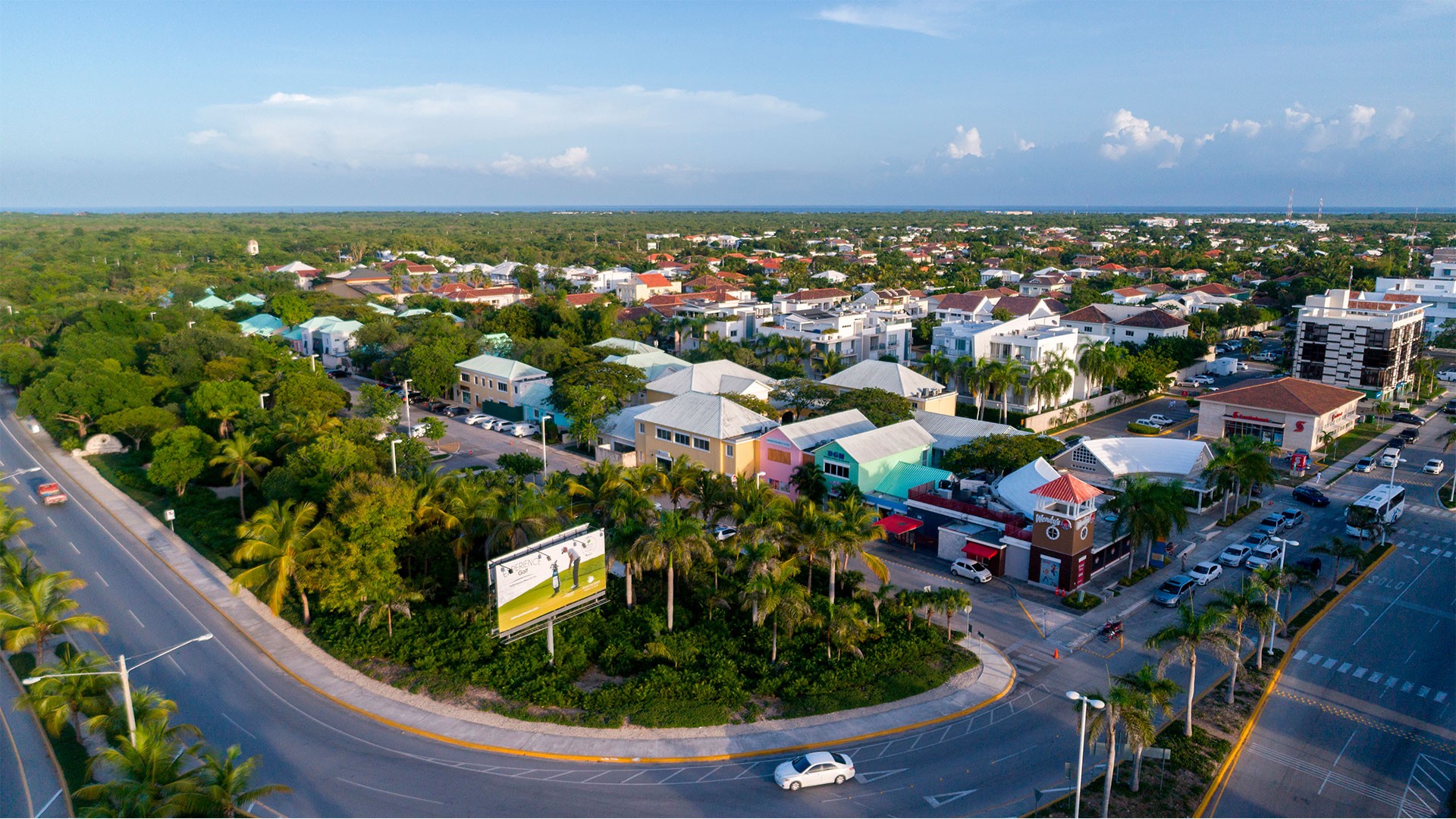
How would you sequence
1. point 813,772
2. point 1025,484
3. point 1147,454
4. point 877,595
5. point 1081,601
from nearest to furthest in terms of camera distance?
point 813,772 → point 877,595 → point 1081,601 → point 1025,484 → point 1147,454

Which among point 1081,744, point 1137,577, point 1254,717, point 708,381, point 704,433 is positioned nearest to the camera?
point 1081,744

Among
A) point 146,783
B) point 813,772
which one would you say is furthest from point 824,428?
point 146,783

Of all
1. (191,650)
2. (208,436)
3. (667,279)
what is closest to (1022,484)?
(191,650)

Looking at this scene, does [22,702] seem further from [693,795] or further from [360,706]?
[693,795]

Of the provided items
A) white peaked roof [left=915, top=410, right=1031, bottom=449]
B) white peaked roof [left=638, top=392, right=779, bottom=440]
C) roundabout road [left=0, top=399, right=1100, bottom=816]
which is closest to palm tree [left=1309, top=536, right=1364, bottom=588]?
white peaked roof [left=915, top=410, right=1031, bottom=449]

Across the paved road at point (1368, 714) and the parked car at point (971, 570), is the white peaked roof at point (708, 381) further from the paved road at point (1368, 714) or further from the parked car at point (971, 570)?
the paved road at point (1368, 714)

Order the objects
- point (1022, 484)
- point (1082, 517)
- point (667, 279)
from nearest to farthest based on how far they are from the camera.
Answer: point (1082, 517) → point (1022, 484) → point (667, 279)

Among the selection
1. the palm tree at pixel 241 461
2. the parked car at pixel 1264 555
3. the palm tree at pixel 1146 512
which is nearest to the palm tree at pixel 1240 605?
the palm tree at pixel 1146 512

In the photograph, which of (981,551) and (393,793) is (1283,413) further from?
Result: (393,793)
